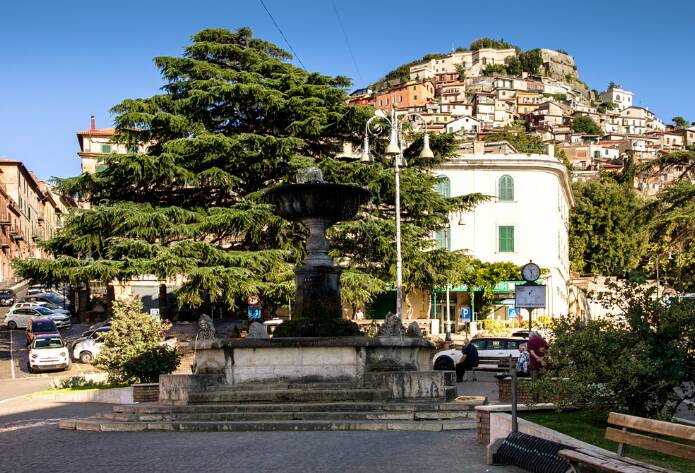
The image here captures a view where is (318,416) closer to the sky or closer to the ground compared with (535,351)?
closer to the ground

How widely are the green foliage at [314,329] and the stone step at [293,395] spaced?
1857mm

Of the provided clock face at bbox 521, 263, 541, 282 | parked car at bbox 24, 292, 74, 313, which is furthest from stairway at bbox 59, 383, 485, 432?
parked car at bbox 24, 292, 74, 313

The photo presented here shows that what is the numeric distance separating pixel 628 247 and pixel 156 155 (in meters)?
41.7

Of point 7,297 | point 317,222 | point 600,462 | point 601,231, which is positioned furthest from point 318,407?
point 601,231

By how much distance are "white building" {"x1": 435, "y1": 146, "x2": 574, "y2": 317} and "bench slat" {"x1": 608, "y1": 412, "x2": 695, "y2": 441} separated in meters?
39.2

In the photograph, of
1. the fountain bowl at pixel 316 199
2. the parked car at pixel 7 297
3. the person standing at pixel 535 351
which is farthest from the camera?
the parked car at pixel 7 297

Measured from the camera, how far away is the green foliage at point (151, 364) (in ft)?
65.4

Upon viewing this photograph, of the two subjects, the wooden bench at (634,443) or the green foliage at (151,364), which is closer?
the wooden bench at (634,443)

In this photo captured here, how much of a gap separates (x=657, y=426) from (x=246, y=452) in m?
4.96

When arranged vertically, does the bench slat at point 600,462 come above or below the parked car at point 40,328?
below

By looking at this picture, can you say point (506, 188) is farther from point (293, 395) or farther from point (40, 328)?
point (293, 395)

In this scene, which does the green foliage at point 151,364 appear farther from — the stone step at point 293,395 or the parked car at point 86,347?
the parked car at point 86,347

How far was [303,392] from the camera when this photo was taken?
14.0 metres

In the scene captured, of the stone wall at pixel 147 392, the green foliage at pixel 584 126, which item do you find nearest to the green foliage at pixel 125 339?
the stone wall at pixel 147 392
